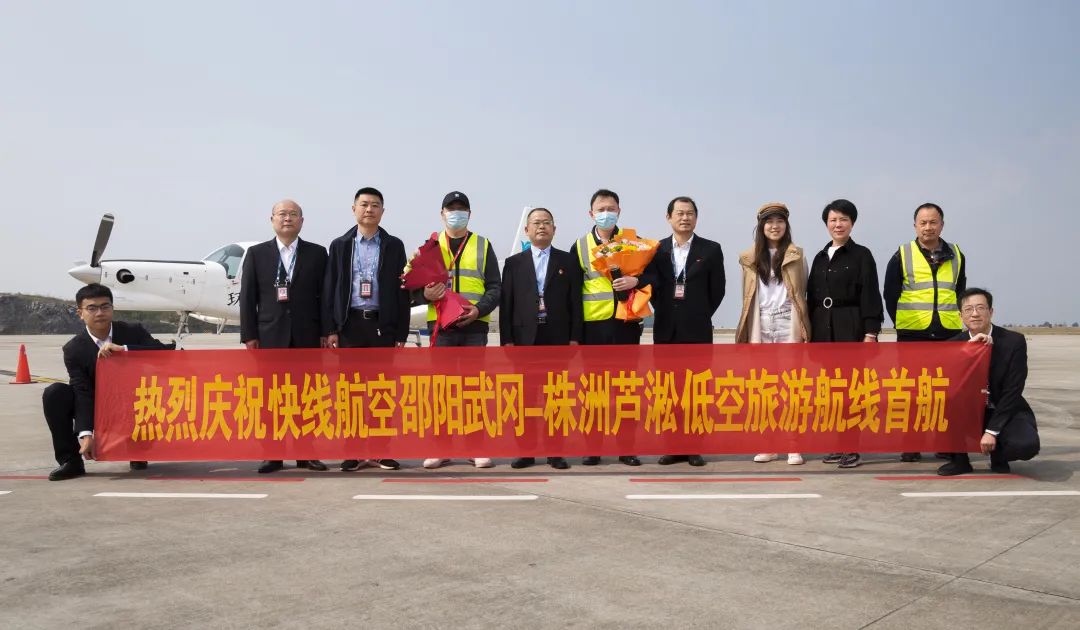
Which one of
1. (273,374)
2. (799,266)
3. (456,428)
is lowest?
(456,428)

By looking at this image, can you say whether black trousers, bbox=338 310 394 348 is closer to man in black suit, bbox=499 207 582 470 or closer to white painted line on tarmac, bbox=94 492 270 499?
man in black suit, bbox=499 207 582 470

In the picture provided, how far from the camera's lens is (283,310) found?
19.7ft

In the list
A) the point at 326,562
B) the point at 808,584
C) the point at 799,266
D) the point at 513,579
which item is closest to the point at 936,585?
the point at 808,584

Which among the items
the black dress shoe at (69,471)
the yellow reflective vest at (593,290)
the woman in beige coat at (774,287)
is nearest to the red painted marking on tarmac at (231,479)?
the black dress shoe at (69,471)

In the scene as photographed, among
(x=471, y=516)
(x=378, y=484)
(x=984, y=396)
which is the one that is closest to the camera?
(x=471, y=516)

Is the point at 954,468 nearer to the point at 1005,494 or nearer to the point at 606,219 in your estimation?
the point at 1005,494

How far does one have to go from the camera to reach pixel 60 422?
5508mm

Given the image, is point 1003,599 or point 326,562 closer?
point 1003,599

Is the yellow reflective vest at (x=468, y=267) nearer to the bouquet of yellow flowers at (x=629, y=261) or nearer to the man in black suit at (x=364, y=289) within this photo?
the man in black suit at (x=364, y=289)

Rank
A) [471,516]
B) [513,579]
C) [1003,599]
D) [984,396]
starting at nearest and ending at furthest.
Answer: [1003,599] → [513,579] → [471,516] → [984,396]

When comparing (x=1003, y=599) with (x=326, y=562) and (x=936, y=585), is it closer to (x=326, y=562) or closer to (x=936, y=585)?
(x=936, y=585)

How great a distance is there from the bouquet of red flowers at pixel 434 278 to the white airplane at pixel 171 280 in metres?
9.92

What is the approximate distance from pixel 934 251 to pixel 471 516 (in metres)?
4.66

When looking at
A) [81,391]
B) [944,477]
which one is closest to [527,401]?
[944,477]
